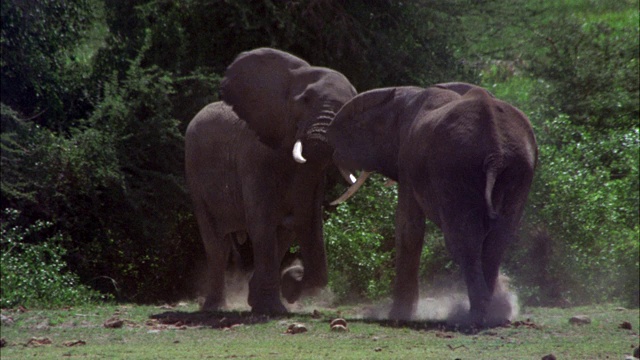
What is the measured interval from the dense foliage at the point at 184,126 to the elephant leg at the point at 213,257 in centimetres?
144

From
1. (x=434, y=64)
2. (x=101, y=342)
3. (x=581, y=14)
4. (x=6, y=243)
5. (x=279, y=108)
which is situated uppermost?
(x=581, y=14)

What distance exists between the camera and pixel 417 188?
9.53 m

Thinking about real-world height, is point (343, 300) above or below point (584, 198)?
below

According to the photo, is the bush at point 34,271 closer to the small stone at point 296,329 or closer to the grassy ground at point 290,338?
the grassy ground at point 290,338

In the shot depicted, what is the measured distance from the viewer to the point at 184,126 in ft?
50.9

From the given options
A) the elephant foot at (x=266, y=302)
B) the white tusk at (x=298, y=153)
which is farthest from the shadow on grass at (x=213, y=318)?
the white tusk at (x=298, y=153)

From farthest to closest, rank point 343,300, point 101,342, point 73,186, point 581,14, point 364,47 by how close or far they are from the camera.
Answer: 1. point 581,14
2. point 364,47
3. point 73,186
4. point 343,300
5. point 101,342

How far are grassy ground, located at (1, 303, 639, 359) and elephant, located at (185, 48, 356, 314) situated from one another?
0.67 m

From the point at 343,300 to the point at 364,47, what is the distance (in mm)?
4226

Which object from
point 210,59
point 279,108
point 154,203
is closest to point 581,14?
point 210,59

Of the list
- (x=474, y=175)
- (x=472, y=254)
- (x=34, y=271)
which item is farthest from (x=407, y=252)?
(x=34, y=271)

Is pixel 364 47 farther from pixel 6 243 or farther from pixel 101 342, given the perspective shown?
pixel 101 342

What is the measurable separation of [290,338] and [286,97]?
3.32 m

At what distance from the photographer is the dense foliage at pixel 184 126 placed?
43.6 ft
